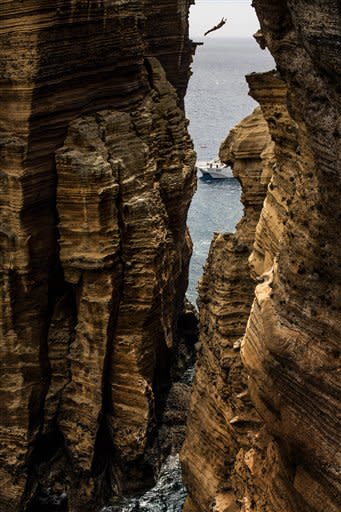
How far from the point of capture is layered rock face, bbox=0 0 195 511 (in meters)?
19.6

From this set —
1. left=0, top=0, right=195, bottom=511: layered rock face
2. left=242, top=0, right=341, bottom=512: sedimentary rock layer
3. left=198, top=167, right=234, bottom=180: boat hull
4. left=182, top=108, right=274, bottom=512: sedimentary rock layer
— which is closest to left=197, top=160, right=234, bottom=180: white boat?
left=198, top=167, right=234, bottom=180: boat hull

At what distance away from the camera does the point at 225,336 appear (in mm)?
17203

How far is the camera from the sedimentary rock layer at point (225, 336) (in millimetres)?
16500

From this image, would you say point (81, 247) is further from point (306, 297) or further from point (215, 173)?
point (215, 173)

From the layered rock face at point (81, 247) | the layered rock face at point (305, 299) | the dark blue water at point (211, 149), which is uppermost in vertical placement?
the layered rock face at point (305, 299)

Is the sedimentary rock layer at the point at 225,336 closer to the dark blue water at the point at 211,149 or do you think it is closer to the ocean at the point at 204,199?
the ocean at the point at 204,199

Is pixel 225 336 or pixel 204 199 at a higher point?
pixel 225 336

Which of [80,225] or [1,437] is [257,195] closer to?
[80,225]

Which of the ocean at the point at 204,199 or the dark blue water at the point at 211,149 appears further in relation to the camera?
the dark blue water at the point at 211,149

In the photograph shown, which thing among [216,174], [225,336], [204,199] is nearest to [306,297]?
[225,336]

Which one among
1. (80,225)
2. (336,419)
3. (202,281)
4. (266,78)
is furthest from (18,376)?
(336,419)

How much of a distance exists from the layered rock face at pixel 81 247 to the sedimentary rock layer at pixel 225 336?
12.5 feet

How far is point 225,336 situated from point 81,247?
19.4 feet

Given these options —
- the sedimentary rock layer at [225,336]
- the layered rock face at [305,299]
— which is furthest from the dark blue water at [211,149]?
the layered rock face at [305,299]
